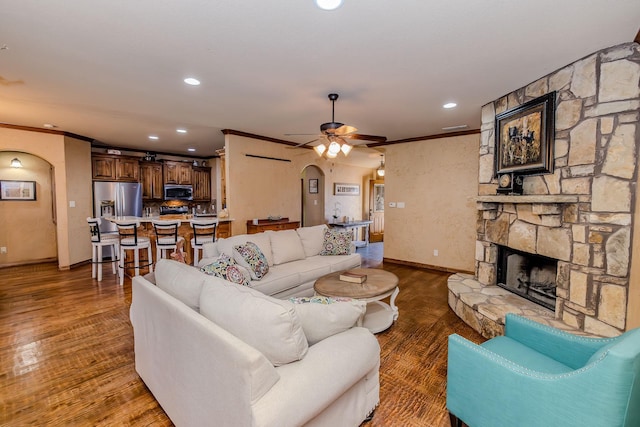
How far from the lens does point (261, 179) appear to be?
5895 millimetres

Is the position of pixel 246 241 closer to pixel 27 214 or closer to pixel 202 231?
pixel 202 231

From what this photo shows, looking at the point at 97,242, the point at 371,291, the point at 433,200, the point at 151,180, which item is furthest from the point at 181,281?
the point at 151,180

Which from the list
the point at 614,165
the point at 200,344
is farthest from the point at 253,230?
the point at 614,165

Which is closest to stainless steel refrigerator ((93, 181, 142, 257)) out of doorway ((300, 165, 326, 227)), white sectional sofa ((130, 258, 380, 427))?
doorway ((300, 165, 326, 227))

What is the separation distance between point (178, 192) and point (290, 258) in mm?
5402

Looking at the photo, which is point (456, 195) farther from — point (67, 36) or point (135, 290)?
point (67, 36)

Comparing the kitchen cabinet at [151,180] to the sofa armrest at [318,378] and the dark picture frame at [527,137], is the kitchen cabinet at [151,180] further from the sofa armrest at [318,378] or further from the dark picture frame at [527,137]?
the dark picture frame at [527,137]

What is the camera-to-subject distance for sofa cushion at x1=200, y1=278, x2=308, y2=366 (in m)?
1.37

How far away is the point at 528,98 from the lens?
3148mm

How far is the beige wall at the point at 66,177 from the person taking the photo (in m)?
5.11

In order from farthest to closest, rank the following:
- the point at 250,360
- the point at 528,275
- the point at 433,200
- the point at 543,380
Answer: the point at 433,200 → the point at 528,275 → the point at 543,380 → the point at 250,360

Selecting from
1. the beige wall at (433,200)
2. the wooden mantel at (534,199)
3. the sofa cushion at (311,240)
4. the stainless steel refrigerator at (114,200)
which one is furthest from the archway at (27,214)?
the wooden mantel at (534,199)

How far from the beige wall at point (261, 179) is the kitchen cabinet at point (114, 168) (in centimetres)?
336

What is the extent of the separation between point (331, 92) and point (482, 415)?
10.4ft
